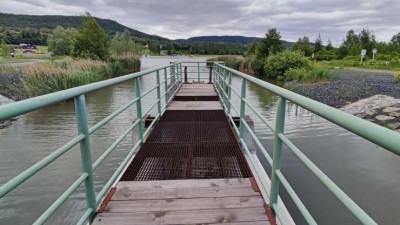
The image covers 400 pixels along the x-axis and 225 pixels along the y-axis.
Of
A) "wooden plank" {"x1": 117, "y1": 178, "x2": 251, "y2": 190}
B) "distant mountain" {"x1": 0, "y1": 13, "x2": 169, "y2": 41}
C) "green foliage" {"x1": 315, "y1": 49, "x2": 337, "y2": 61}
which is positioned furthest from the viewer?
"distant mountain" {"x1": 0, "y1": 13, "x2": 169, "y2": 41}

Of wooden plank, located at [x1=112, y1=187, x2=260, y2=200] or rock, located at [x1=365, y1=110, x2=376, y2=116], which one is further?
rock, located at [x1=365, y1=110, x2=376, y2=116]

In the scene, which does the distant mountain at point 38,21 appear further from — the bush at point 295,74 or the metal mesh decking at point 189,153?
the metal mesh decking at point 189,153

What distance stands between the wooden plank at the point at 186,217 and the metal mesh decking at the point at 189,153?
2.13 feet

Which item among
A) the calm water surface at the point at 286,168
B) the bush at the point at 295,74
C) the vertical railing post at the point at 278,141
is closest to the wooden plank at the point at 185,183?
the vertical railing post at the point at 278,141

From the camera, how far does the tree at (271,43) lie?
88.2 feet

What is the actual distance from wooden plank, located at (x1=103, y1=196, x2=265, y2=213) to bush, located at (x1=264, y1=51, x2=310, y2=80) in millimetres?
22011

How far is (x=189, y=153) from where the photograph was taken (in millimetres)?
3377

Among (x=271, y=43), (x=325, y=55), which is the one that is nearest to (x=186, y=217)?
(x=271, y=43)

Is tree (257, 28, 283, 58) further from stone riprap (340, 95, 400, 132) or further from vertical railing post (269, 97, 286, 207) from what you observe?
vertical railing post (269, 97, 286, 207)

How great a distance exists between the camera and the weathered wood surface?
1946 mm

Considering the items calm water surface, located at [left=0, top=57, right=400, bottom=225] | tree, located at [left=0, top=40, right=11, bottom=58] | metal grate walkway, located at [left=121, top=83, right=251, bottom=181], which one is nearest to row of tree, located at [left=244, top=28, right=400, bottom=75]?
calm water surface, located at [left=0, top=57, right=400, bottom=225]

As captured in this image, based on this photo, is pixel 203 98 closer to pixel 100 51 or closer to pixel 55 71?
pixel 55 71

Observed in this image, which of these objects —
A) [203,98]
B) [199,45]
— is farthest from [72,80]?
[199,45]

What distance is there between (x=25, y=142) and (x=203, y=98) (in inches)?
175
